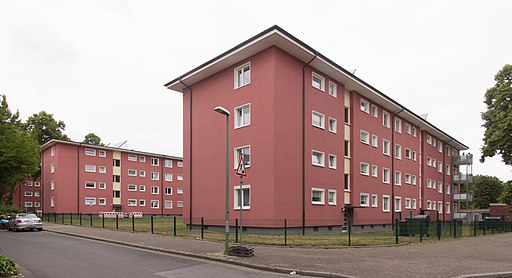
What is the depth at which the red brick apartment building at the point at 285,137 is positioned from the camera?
2298cm

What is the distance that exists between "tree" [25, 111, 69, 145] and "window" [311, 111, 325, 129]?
164ft

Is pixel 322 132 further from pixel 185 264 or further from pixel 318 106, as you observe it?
pixel 185 264

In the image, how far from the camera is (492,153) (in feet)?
113

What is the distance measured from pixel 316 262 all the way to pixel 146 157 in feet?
161

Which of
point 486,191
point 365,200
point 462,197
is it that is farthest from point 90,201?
point 486,191

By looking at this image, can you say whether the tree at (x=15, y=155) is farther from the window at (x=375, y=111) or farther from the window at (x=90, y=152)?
the window at (x=375, y=111)

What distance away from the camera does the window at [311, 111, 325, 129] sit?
26.1 m

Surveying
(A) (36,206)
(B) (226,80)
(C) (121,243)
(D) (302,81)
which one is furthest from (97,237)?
(A) (36,206)

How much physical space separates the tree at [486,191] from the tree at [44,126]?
3302 inches

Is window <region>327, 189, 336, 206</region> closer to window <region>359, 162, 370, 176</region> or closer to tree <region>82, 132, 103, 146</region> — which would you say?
window <region>359, 162, 370, 176</region>

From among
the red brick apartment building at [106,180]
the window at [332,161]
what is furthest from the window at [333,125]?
the red brick apartment building at [106,180]

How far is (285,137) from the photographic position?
23328mm

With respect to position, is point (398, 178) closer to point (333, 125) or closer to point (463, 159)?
point (333, 125)

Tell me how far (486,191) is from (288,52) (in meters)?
80.8
